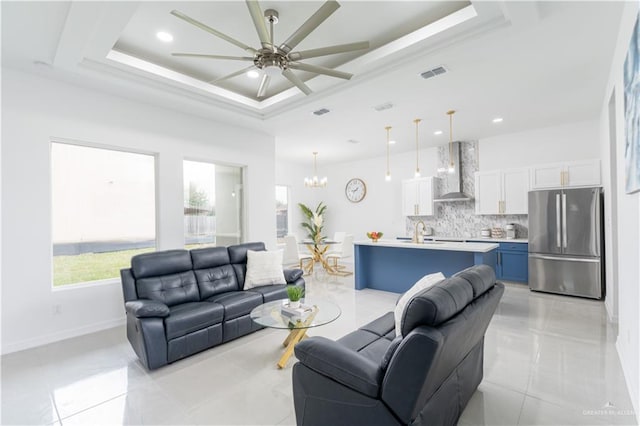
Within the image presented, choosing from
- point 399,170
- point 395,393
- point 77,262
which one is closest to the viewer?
point 395,393

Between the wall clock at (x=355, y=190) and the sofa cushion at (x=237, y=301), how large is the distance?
18.0ft

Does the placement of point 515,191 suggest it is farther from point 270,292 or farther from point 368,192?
point 270,292

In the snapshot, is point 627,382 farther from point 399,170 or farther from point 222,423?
point 399,170

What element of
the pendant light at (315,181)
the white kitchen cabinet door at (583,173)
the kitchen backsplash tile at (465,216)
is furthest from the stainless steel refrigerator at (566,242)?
the pendant light at (315,181)

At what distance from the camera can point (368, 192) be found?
8.33m

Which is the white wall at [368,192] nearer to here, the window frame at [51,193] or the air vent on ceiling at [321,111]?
the air vent on ceiling at [321,111]

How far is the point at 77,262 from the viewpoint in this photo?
3.70 meters

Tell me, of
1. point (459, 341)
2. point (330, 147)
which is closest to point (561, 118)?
point (330, 147)

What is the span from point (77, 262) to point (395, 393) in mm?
4085

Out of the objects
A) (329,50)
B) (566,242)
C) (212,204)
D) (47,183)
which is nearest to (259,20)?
(329,50)

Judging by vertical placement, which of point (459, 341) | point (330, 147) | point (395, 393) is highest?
point (330, 147)

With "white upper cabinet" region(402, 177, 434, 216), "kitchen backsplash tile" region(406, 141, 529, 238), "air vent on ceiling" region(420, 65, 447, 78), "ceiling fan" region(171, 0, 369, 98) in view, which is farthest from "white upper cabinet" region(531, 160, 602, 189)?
"ceiling fan" region(171, 0, 369, 98)

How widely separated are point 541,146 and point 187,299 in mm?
6595

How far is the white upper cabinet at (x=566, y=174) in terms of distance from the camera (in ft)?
16.0
